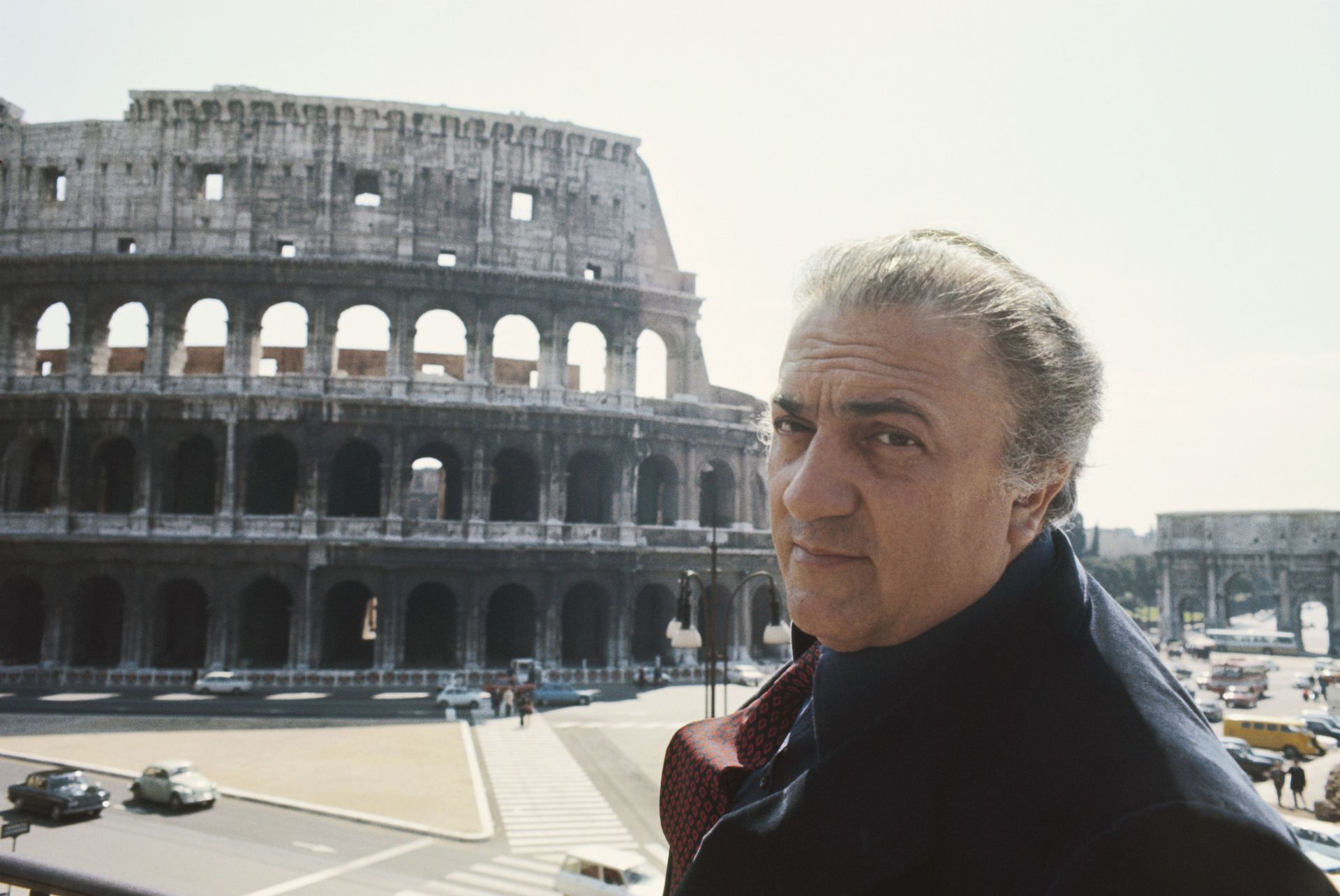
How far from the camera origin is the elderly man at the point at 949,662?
1.13m

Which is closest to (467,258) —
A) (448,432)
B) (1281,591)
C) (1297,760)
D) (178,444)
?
(448,432)

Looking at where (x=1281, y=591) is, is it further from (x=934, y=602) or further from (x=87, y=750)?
(x=934, y=602)

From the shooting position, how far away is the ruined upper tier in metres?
29.0

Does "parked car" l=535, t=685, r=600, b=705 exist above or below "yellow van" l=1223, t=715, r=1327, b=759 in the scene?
above

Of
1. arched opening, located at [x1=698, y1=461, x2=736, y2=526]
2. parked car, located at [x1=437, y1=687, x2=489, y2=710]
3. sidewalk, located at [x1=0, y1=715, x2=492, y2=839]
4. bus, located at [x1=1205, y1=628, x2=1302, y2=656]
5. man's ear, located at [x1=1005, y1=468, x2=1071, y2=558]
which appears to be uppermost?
arched opening, located at [x1=698, y1=461, x2=736, y2=526]

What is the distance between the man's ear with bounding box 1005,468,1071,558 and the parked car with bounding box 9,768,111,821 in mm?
16835

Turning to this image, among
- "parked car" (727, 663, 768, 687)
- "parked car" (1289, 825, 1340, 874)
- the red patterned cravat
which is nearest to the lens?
the red patterned cravat

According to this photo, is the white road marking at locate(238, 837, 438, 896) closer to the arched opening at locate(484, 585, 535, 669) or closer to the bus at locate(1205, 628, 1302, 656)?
the arched opening at locate(484, 585, 535, 669)

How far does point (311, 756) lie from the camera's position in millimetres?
19000

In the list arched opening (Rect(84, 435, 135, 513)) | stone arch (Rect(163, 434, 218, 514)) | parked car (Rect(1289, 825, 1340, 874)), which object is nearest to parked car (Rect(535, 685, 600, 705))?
stone arch (Rect(163, 434, 218, 514))

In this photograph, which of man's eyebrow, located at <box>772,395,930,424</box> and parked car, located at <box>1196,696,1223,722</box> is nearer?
man's eyebrow, located at <box>772,395,930,424</box>

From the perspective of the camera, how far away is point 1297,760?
943 inches

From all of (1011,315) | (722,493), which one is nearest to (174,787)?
(1011,315)

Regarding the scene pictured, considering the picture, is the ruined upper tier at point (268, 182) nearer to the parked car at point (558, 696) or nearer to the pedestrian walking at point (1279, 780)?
the parked car at point (558, 696)
